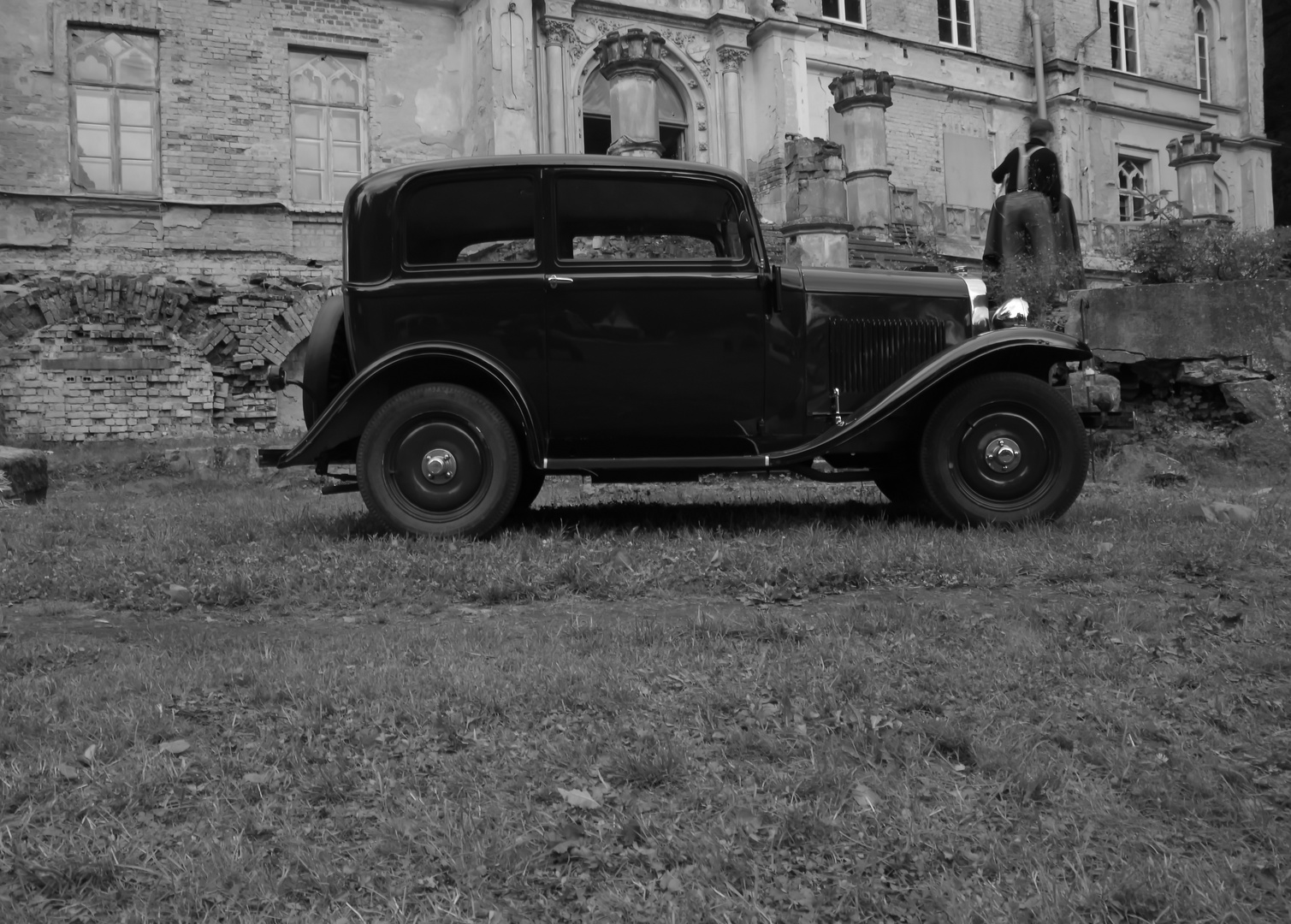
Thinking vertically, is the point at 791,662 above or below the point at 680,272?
below

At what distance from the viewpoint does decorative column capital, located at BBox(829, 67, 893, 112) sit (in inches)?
764

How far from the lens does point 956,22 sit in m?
26.6

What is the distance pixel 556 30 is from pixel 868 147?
5.95 meters

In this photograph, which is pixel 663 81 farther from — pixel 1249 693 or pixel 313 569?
pixel 1249 693

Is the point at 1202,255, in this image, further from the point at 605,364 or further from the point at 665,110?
the point at 665,110

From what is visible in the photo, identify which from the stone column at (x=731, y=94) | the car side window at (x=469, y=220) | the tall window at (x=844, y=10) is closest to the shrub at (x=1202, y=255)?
the car side window at (x=469, y=220)

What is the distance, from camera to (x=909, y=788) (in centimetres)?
256

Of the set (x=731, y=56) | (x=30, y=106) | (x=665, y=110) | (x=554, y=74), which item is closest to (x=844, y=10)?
(x=731, y=56)

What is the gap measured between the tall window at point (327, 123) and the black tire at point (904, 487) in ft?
41.0

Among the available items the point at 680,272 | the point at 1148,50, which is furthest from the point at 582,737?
the point at 1148,50

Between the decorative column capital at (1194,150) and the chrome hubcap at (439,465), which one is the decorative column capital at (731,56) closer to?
the decorative column capital at (1194,150)

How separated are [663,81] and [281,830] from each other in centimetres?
1988

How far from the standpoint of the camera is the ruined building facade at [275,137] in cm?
1425

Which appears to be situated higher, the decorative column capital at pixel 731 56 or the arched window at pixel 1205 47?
the arched window at pixel 1205 47
